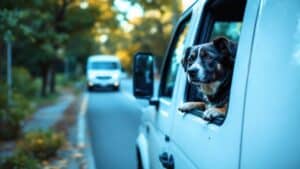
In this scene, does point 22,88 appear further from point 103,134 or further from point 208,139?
point 208,139

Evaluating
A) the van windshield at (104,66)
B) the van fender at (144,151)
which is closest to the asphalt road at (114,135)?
the van fender at (144,151)

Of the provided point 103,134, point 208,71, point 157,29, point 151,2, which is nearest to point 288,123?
point 208,71

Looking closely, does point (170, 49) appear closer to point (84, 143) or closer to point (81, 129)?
point (84, 143)

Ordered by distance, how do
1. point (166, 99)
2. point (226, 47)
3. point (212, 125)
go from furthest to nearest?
point (166, 99), point (226, 47), point (212, 125)

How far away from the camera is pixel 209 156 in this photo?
5.49 ft

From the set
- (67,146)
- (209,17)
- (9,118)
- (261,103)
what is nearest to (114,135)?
(67,146)

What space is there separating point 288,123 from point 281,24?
34 centimetres

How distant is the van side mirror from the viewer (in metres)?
3.62

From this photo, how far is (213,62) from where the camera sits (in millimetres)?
2102

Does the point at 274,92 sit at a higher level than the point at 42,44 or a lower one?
lower

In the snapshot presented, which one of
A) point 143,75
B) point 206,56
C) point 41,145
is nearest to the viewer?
point 206,56

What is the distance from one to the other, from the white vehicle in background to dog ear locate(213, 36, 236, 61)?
28358 millimetres

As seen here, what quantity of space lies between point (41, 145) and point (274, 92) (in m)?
6.78

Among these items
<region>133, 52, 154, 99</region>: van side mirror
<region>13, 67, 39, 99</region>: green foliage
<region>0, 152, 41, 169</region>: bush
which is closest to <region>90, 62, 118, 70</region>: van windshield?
<region>13, 67, 39, 99</region>: green foliage
